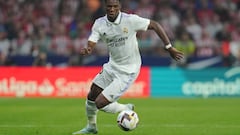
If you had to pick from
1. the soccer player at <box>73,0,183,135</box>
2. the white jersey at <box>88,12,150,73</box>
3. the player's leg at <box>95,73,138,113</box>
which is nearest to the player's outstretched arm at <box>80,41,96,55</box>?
the soccer player at <box>73,0,183,135</box>

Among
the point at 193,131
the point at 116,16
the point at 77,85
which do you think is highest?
the point at 116,16

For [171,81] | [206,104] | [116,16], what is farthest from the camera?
[171,81]

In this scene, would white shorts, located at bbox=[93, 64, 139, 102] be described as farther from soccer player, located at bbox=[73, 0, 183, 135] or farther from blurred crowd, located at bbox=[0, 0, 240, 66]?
blurred crowd, located at bbox=[0, 0, 240, 66]

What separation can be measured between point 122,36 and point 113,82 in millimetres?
855

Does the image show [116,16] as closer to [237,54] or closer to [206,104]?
[206,104]

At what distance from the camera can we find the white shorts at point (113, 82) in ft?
35.6

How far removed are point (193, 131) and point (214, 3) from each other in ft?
58.1

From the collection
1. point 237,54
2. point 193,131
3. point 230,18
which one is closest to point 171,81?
point 237,54

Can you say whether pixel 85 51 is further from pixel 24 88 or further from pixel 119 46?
pixel 24 88

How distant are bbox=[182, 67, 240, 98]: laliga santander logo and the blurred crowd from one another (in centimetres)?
127

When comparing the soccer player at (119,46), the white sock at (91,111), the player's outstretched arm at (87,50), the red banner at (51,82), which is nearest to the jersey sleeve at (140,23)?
the soccer player at (119,46)

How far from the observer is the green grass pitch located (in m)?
12.2

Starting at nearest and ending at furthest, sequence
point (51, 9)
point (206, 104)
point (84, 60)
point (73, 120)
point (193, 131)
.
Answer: point (193, 131), point (73, 120), point (206, 104), point (84, 60), point (51, 9)

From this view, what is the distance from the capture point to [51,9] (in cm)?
2950
